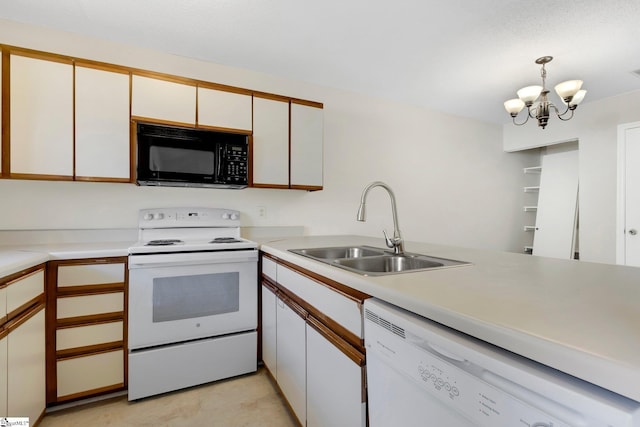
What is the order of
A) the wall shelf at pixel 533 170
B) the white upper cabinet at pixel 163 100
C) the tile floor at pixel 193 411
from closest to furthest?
the tile floor at pixel 193 411 < the white upper cabinet at pixel 163 100 < the wall shelf at pixel 533 170

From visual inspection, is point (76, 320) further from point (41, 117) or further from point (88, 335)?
point (41, 117)

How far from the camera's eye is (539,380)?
49 centimetres

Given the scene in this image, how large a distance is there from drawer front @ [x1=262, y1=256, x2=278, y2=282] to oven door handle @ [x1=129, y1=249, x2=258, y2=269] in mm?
69

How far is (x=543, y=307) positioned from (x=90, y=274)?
2091 millimetres

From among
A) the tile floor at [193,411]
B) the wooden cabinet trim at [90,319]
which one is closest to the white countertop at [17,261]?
the wooden cabinet trim at [90,319]

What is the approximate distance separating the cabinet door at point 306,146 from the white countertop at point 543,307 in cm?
137

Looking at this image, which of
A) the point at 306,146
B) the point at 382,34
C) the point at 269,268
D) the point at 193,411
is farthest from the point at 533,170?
the point at 193,411

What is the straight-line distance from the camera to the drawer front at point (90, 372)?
1.65 m

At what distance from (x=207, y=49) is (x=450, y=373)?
102 inches

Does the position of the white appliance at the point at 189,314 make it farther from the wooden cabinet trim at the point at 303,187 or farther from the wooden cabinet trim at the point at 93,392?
the wooden cabinet trim at the point at 303,187

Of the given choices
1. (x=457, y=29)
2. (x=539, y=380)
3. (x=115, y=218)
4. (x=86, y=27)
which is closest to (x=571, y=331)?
(x=539, y=380)

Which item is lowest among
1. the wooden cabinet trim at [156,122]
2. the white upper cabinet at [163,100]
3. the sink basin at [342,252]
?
the sink basin at [342,252]

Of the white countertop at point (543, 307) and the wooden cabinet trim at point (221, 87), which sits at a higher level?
the wooden cabinet trim at point (221, 87)

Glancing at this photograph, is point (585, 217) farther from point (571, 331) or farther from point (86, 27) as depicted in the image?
point (86, 27)
